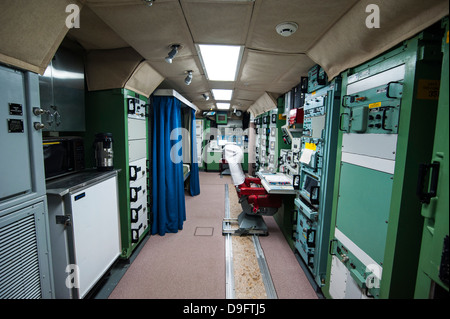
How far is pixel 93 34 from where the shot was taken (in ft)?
7.41

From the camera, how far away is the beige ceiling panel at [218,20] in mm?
1588

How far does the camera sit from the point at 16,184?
54.2 inches

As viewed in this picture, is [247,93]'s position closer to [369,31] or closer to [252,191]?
[252,191]

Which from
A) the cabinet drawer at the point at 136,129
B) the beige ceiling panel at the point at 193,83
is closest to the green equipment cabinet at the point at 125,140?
the cabinet drawer at the point at 136,129

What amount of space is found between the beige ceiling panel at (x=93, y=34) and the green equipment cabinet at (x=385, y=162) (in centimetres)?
255

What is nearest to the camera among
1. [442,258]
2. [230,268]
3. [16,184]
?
[442,258]

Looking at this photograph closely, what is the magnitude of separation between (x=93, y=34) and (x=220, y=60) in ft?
5.07

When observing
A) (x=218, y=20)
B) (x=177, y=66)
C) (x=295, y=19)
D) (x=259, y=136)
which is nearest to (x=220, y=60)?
(x=177, y=66)

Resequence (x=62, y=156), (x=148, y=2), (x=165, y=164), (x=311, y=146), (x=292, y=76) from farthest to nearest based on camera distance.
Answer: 1. (x=165, y=164)
2. (x=292, y=76)
3. (x=311, y=146)
4. (x=62, y=156)
5. (x=148, y=2)

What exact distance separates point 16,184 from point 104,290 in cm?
171

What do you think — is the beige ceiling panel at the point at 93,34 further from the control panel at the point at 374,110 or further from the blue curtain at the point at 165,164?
the control panel at the point at 374,110

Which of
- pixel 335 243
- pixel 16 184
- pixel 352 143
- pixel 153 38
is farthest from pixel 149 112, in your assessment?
pixel 335 243

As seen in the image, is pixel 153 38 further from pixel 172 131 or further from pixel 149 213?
pixel 149 213

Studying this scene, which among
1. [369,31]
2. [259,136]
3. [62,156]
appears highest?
[369,31]
